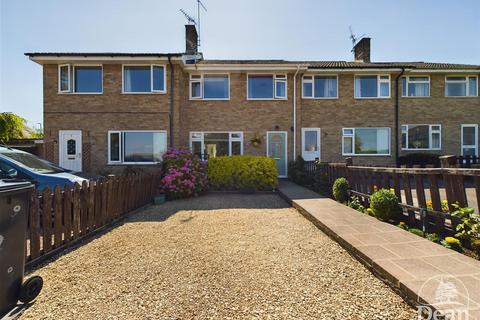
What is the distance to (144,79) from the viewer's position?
38.8ft

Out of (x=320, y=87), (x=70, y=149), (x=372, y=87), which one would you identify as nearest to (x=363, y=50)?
(x=372, y=87)

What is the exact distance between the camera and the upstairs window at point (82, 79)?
1171 centimetres

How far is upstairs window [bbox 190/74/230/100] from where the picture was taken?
509 inches

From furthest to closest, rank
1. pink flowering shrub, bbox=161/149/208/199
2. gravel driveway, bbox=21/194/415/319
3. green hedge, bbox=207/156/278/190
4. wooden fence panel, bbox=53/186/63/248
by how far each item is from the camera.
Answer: green hedge, bbox=207/156/278/190 → pink flowering shrub, bbox=161/149/208/199 → wooden fence panel, bbox=53/186/63/248 → gravel driveway, bbox=21/194/415/319

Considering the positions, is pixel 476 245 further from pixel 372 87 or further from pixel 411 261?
pixel 372 87

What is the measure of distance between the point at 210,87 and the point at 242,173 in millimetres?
5812

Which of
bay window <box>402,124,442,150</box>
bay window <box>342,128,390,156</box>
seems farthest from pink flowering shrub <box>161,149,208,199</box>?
bay window <box>402,124,442,150</box>

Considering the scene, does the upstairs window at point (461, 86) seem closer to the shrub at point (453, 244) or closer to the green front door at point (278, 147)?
the green front door at point (278, 147)

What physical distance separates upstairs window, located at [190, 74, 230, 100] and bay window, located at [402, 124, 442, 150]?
9.95 meters

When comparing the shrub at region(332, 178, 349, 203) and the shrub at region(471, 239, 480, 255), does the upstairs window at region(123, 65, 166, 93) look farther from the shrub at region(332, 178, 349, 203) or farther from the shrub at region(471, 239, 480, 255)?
the shrub at region(471, 239, 480, 255)

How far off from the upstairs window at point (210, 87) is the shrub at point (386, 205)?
31.4ft

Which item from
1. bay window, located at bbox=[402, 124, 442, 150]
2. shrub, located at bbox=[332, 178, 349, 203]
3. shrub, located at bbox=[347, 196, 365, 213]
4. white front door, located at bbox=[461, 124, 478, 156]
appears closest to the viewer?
shrub, located at bbox=[347, 196, 365, 213]

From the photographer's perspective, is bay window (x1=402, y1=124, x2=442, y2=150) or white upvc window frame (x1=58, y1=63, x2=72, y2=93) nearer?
white upvc window frame (x1=58, y1=63, x2=72, y2=93)

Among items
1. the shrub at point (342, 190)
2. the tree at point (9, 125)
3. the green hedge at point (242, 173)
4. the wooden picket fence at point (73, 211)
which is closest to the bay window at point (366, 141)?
the green hedge at point (242, 173)
